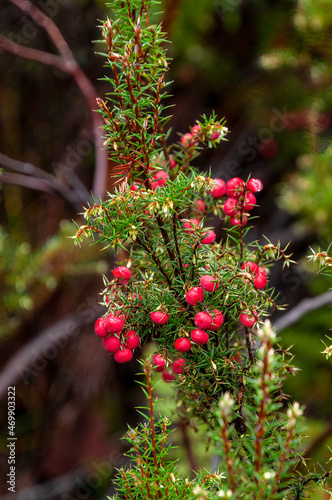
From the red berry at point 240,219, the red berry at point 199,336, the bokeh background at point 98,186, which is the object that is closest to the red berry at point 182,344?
the red berry at point 199,336

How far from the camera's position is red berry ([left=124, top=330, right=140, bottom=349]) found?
1.27 feet

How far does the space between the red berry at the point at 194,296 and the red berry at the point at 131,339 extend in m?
0.06

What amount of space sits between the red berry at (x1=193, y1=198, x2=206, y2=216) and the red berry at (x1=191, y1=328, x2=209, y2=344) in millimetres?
158

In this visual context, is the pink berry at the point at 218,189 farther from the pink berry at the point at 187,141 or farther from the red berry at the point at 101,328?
the red berry at the point at 101,328

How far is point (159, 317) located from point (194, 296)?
35 millimetres

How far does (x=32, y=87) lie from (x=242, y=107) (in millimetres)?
879

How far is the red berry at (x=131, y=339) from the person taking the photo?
386 mm

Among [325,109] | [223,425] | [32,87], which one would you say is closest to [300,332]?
[325,109]

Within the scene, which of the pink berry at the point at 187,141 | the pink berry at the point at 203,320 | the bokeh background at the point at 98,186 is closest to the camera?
the pink berry at the point at 203,320

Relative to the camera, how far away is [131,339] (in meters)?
0.39

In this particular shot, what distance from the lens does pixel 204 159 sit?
1805mm

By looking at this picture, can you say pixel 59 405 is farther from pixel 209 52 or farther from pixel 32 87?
pixel 209 52

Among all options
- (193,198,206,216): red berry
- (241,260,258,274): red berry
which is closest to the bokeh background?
(193,198,206,216): red berry

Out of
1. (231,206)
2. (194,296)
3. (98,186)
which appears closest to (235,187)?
(231,206)
